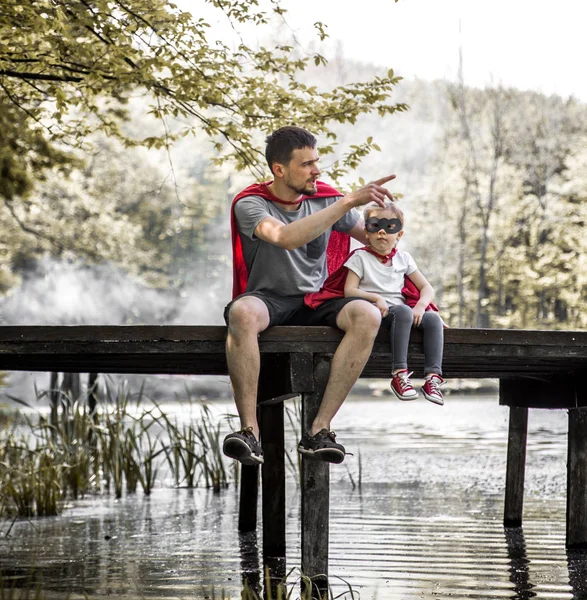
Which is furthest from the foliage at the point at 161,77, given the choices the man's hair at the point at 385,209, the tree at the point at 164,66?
the man's hair at the point at 385,209

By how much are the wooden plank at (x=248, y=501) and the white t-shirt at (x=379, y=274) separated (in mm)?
1919

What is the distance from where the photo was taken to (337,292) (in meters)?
3.74

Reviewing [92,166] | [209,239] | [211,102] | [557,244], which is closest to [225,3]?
[211,102]

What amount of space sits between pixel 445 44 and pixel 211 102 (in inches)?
1017

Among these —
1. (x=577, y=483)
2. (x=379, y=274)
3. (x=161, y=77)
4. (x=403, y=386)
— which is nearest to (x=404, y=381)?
(x=403, y=386)

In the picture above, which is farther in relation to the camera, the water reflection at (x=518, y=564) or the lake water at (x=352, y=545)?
the lake water at (x=352, y=545)

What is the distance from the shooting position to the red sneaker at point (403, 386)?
3434 millimetres

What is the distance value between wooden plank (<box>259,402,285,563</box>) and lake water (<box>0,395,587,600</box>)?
0.33 feet

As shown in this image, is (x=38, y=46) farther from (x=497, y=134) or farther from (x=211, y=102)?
(x=497, y=134)

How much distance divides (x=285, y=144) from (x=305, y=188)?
0.58ft

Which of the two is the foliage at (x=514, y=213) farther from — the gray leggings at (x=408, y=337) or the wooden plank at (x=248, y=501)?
the gray leggings at (x=408, y=337)

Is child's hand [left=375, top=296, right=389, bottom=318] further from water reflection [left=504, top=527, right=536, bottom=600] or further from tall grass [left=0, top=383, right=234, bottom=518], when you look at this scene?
tall grass [left=0, top=383, right=234, bottom=518]

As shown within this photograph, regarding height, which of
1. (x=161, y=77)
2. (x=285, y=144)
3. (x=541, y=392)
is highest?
(x=161, y=77)

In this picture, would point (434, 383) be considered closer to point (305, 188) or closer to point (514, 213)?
point (305, 188)
